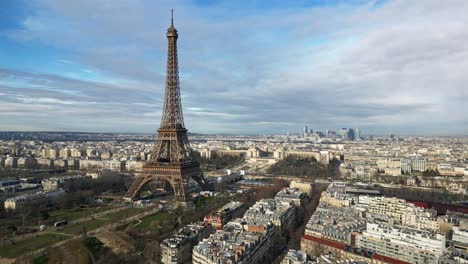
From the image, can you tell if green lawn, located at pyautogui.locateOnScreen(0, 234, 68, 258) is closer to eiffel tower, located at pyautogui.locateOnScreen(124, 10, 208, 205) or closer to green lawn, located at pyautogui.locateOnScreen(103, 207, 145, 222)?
green lawn, located at pyautogui.locateOnScreen(103, 207, 145, 222)

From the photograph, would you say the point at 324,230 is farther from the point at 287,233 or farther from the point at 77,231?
the point at 77,231

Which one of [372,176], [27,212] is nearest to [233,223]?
[27,212]

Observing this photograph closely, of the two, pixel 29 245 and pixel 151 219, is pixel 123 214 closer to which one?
pixel 151 219

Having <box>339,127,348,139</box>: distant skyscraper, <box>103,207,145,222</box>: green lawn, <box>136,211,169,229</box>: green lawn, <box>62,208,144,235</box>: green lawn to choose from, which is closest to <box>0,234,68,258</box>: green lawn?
<box>62,208,144,235</box>: green lawn

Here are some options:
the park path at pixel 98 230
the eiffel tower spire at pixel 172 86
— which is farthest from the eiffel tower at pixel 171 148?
the park path at pixel 98 230

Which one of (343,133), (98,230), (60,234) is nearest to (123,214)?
(98,230)

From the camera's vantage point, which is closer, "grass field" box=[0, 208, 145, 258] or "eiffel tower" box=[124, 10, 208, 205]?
"grass field" box=[0, 208, 145, 258]
